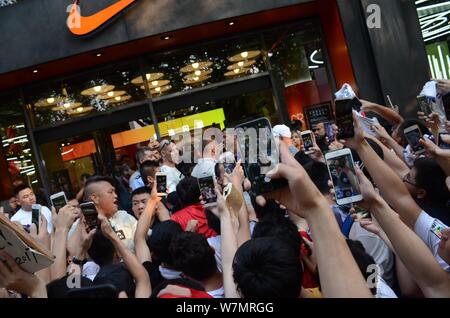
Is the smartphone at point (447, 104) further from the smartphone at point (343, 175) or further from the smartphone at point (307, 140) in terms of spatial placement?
the smartphone at point (343, 175)

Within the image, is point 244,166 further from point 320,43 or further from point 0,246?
point 320,43

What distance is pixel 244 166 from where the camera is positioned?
2.96m

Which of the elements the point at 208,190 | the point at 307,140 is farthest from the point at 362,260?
the point at 307,140

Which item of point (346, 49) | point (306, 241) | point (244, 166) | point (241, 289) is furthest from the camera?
point (346, 49)

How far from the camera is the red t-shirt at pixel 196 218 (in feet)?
12.5

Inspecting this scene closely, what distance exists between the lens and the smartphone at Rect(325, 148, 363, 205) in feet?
8.42

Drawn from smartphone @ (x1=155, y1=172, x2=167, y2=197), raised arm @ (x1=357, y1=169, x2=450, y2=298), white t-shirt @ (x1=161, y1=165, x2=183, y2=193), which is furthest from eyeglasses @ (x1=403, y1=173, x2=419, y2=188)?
white t-shirt @ (x1=161, y1=165, x2=183, y2=193)

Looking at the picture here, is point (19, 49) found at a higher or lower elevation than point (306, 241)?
higher

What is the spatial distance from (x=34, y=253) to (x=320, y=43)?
9269 millimetres

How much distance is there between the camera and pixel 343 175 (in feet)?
8.69

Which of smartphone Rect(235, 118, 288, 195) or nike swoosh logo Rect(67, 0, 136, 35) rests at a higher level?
nike swoosh logo Rect(67, 0, 136, 35)

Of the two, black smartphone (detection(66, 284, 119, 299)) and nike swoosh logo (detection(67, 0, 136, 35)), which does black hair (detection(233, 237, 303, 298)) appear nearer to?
black smartphone (detection(66, 284, 119, 299))

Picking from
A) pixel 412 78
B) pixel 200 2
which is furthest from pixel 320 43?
pixel 200 2

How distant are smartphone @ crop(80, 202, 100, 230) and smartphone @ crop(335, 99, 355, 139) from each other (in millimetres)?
1754
